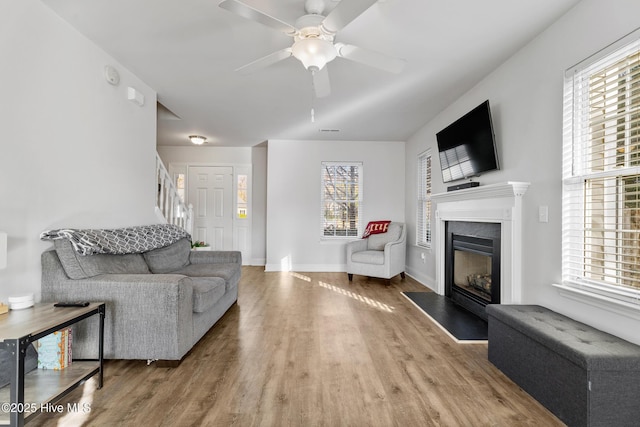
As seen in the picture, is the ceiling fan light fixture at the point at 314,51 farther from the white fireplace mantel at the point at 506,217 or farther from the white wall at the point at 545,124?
the white fireplace mantel at the point at 506,217

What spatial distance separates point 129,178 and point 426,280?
13.9 feet

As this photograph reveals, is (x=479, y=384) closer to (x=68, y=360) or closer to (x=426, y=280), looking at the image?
(x=68, y=360)

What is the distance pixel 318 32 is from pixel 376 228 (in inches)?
157

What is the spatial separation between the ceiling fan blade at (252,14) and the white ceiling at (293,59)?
0.05m

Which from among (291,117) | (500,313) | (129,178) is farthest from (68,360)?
(291,117)

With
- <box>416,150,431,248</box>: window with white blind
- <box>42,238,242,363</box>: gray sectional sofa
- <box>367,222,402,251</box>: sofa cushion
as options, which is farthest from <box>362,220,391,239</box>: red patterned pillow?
<box>42,238,242,363</box>: gray sectional sofa

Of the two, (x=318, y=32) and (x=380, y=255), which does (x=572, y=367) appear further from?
(x=380, y=255)

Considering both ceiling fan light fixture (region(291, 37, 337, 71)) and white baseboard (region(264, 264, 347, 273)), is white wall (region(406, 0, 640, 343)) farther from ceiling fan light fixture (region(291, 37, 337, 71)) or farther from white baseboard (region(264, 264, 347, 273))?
white baseboard (region(264, 264, 347, 273))

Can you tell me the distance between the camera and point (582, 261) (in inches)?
83.6

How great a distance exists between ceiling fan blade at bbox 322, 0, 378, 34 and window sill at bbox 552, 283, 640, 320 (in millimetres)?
2125

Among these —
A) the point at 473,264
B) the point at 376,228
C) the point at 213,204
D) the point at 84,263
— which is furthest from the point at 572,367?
the point at 213,204

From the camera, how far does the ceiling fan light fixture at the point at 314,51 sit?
211 cm

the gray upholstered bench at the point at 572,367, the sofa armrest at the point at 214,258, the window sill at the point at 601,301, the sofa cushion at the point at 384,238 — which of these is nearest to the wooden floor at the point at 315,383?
the gray upholstered bench at the point at 572,367

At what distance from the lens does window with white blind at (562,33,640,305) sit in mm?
1783
